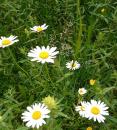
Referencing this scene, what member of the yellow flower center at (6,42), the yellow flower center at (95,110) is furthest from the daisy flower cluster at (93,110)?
the yellow flower center at (6,42)

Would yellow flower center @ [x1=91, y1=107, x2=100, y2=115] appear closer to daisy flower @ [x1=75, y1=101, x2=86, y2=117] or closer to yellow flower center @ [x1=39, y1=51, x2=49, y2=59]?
daisy flower @ [x1=75, y1=101, x2=86, y2=117]

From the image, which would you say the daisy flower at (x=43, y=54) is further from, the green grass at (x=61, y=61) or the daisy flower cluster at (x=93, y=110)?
the daisy flower cluster at (x=93, y=110)

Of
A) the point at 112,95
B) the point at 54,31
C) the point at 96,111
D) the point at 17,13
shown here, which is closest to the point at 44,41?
the point at 54,31

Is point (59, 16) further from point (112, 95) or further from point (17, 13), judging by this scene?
point (112, 95)

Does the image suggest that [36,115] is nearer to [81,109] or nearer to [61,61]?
[81,109]

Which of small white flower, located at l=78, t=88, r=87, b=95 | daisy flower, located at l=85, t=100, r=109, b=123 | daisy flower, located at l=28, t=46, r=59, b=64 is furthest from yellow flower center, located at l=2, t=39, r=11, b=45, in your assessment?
daisy flower, located at l=85, t=100, r=109, b=123

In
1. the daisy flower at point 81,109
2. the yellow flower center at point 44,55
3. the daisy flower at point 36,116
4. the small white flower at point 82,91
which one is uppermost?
the yellow flower center at point 44,55

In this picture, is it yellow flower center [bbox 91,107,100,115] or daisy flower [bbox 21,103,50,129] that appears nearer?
daisy flower [bbox 21,103,50,129]
